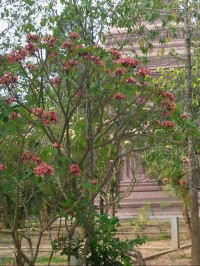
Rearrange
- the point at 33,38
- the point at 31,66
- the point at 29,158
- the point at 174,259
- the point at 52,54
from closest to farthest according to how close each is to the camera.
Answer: the point at 29,158
the point at 33,38
the point at 52,54
the point at 31,66
the point at 174,259

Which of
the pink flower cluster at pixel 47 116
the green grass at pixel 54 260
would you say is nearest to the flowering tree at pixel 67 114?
the pink flower cluster at pixel 47 116

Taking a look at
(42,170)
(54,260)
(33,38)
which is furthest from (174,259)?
(42,170)

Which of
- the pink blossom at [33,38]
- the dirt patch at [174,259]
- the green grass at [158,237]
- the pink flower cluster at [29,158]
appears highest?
the pink blossom at [33,38]

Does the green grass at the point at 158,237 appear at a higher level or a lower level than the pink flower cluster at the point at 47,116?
lower

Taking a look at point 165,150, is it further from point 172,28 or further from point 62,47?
point 62,47

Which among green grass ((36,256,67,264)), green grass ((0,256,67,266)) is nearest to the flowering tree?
green grass ((0,256,67,266))

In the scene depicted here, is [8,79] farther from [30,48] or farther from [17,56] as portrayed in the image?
[30,48]

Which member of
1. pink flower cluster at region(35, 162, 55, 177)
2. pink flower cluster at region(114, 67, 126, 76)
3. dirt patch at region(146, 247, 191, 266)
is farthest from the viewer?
dirt patch at region(146, 247, 191, 266)

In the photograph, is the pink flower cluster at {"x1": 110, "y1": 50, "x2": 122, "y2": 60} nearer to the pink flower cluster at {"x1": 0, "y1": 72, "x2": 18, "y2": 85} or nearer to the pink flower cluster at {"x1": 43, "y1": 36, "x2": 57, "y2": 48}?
the pink flower cluster at {"x1": 43, "y1": 36, "x2": 57, "y2": 48}

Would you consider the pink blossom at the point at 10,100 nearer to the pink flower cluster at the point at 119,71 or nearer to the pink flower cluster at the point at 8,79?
the pink flower cluster at the point at 8,79

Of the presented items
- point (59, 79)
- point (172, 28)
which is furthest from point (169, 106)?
point (172, 28)

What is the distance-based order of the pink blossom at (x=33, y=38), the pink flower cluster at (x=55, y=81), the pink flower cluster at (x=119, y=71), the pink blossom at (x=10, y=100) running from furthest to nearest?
the pink flower cluster at (x=55, y=81), the pink blossom at (x=33, y=38), the pink flower cluster at (x=119, y=71), the pink blossom at (x=10, y=100)

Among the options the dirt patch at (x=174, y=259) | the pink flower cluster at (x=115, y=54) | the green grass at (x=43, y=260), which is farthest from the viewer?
the dirt patch at (x=174, y=259)

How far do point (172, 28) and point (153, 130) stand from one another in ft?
10.7
